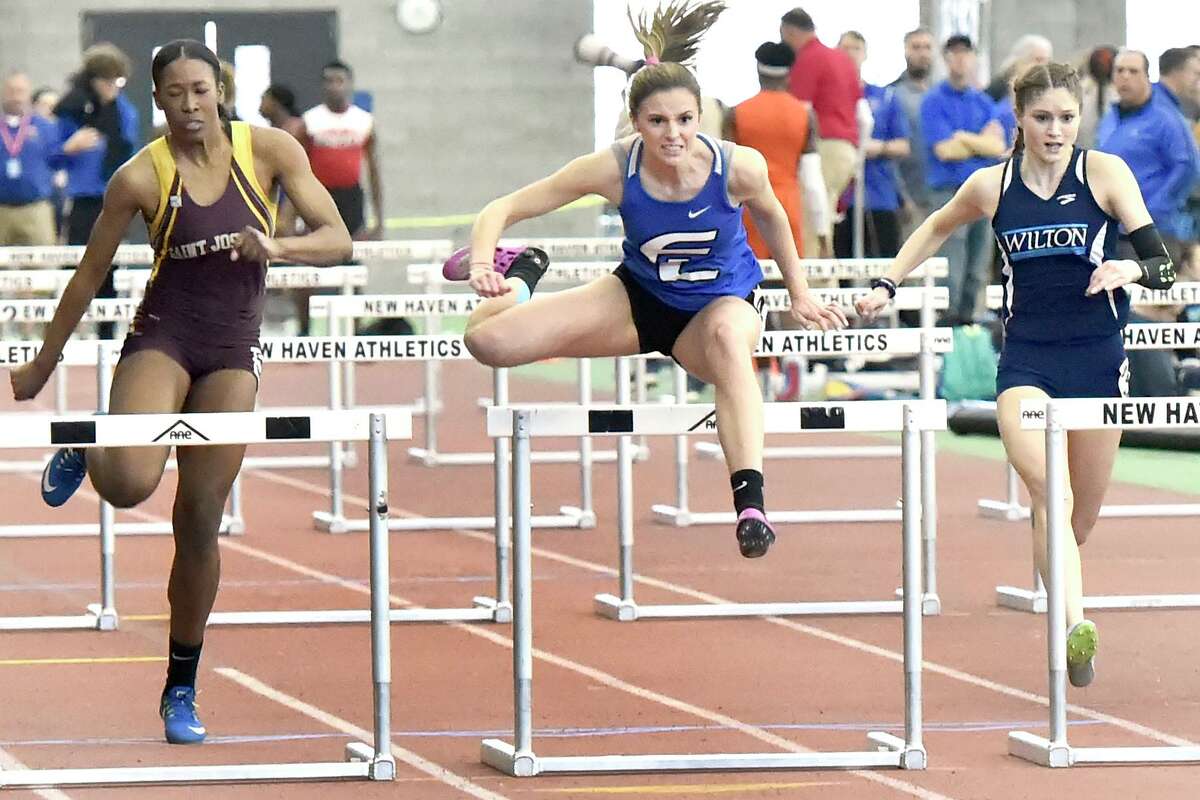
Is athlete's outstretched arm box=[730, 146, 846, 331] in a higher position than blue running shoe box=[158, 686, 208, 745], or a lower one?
higher

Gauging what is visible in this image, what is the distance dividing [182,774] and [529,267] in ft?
5.54

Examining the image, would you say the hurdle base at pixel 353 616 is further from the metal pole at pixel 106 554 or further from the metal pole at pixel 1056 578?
the metal pole at pixel 1056 578

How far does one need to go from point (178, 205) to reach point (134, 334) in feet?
1.30

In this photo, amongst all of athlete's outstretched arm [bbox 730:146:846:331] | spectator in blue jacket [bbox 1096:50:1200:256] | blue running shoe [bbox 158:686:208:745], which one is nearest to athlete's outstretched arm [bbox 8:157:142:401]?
blue running shoe [bbox 158:686:208:745]

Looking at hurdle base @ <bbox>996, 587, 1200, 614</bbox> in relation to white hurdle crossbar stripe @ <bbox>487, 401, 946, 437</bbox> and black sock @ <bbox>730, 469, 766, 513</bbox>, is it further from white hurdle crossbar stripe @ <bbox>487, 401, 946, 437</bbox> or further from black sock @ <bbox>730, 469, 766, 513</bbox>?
black sock @ <bbox>730, 469, 766, 513</bbox>

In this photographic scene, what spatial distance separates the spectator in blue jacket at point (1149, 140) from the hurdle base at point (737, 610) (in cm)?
527

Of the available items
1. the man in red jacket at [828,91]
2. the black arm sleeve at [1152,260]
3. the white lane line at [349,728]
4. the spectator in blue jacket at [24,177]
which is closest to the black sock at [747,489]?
the white lane line at [349,728]

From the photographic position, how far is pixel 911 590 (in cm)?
605

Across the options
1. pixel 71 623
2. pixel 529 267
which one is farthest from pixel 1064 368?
pixel 71 623

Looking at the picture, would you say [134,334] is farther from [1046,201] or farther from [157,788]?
[1046,201]

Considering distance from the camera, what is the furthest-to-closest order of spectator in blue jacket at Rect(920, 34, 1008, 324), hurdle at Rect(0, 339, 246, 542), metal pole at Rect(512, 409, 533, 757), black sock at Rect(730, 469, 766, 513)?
1. spectator in blue jacket at Rect(920, 34, 1008, 324)
2. hurdle at Rect(0, 339, 246, 542)
3. black sock at Rect(730, 469, 766, 513)
4. metal pole at Rect(512, 409, 533, 757)

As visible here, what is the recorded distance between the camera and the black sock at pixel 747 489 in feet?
19.8

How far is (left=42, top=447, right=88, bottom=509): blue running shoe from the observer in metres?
6.76

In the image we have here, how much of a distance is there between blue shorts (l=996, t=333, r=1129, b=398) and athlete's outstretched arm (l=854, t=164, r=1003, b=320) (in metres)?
0.39
